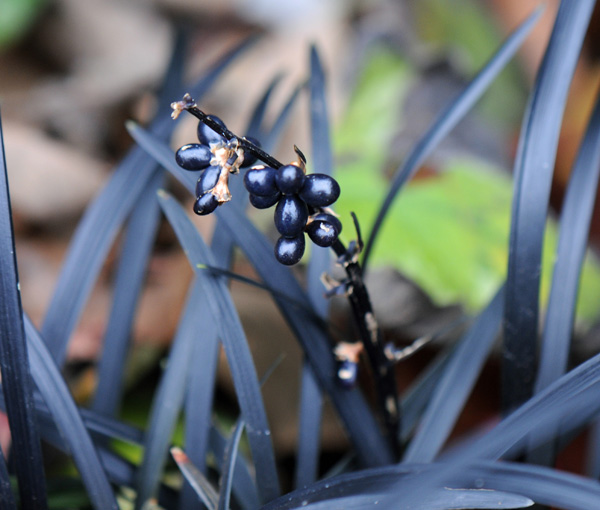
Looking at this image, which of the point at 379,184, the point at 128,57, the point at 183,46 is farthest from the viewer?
the point at 128,57

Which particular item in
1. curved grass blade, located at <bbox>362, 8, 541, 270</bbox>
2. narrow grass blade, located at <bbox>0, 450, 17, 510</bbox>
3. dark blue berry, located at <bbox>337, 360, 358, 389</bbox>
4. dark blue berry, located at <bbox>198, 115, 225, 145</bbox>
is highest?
curved grass blade, located at <bbox>362, 8, 541, 270</bbox>

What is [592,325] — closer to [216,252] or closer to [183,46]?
[216,252]

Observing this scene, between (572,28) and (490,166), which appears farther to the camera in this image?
(490,166)

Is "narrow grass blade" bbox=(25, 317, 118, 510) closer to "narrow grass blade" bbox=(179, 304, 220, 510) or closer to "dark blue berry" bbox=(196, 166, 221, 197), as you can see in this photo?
"narrow grass blade" bbox=(179, 304, 220, 510)

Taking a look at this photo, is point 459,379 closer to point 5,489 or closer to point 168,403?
point 168,403

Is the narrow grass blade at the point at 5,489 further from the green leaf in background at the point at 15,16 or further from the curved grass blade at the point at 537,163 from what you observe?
the green leaf in background at the point at 15,16

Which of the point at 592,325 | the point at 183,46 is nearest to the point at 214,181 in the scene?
the point at 183,46

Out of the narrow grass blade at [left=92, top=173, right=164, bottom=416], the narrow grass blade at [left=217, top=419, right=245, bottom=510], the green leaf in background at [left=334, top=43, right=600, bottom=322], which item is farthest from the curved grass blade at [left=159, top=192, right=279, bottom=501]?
the green leaf in background at [left=334, top=43, right=600, bottom=322]
